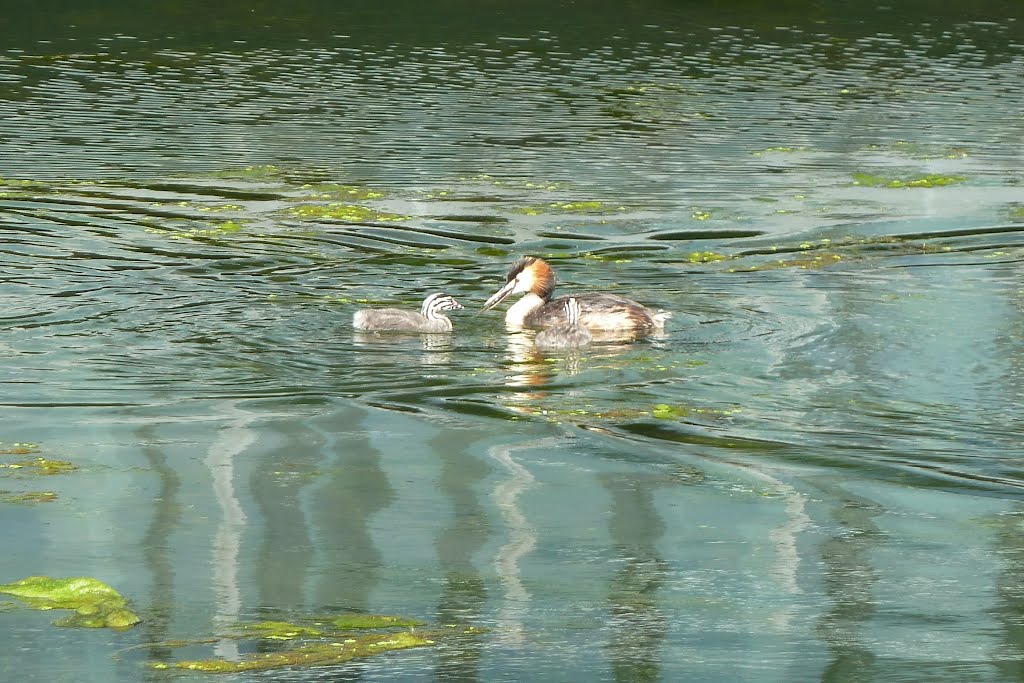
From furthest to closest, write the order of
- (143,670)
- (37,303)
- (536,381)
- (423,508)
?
(37,303), (536,381), (423,508), (143,670)

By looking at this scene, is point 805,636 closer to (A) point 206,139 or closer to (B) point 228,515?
(B) point 228,515

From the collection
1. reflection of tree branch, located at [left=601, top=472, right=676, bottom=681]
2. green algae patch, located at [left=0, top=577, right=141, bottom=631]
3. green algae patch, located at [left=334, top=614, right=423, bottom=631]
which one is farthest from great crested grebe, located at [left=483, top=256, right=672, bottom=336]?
green algae patch, located at [left=0, top=577, right=141, bottom=631]

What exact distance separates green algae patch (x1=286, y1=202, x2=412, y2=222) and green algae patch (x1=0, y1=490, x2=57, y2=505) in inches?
253

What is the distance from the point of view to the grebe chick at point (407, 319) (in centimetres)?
916

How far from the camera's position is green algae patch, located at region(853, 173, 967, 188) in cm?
1412

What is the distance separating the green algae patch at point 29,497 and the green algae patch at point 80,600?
0.90 metres

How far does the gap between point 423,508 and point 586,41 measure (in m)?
16.4

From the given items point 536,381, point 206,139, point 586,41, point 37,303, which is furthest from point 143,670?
point 586,41

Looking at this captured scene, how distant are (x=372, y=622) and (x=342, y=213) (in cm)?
792

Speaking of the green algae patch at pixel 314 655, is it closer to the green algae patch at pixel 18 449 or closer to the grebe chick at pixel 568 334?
the green algae patch at pixel 18 449

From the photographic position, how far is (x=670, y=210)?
13.1m

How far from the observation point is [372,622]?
5.16 meters

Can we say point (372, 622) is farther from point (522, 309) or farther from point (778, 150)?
point (778, 150)

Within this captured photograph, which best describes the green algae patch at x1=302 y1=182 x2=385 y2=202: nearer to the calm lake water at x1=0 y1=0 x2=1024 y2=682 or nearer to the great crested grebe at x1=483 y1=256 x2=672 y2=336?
the calm lake water at x1=0 y1=0 x2=1024 y2=682
